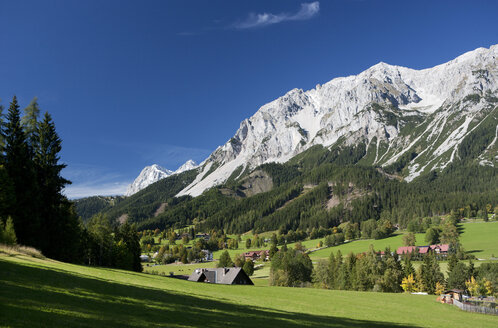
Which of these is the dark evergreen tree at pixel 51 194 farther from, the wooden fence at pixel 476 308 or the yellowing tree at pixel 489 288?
the yellowing tree at pixel 489 288

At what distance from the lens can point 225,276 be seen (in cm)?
8456

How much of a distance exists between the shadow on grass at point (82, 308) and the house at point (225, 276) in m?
59.3

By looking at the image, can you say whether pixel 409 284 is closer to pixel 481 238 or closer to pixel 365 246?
pixel 365 246

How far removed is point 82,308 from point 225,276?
73005 mm

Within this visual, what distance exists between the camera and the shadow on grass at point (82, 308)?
41.4 ft

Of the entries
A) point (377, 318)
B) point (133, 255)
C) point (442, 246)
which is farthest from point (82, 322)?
point (442, 246)

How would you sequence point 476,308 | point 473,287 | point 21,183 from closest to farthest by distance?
1. point 21,183
2. point 476,308
3. point 473,287

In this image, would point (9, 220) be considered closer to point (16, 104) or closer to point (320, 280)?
point (16, 104)

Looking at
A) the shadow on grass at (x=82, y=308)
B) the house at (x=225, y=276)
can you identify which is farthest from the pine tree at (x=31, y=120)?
the house at (x=225, y=276)

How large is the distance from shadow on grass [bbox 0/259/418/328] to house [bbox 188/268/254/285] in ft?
194

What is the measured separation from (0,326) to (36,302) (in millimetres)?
4585

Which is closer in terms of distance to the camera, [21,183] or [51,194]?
[21,183]

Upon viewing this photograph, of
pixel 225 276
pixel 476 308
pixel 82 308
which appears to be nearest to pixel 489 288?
pixel 476 308

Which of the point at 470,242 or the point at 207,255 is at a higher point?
the point at 470,242
